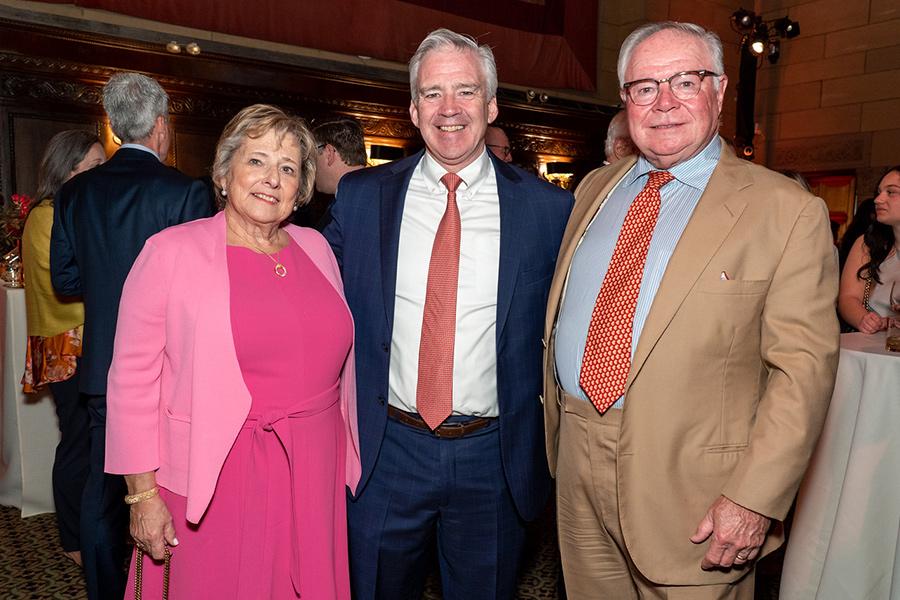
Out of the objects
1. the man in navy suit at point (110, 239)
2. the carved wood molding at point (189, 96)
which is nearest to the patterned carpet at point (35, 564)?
the man in navy suit at point (110, 239)

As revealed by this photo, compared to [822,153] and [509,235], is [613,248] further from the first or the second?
[822,153]

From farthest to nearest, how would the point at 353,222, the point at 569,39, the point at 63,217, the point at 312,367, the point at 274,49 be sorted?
1. the point at 569,39
2. the point at 274,49
3. the point at 63,217
4. the point at 353,222
5. the point at 312,367

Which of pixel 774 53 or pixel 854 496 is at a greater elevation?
pixel 774 53

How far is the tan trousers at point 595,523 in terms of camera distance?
1733mm

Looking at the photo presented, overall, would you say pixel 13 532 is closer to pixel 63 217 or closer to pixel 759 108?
pixel 63 217

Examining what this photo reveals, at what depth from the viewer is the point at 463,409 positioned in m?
1.96

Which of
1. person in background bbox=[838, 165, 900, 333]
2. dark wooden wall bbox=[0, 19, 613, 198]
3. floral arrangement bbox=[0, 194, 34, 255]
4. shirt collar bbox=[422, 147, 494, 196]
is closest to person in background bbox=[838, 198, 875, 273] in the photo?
person in background bbox=[838, 165, 900, 333]

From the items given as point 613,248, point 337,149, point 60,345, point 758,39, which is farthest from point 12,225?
point 758,39

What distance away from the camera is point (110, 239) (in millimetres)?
2490

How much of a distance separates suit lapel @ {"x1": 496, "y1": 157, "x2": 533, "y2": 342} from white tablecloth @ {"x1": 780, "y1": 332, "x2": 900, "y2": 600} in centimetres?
156

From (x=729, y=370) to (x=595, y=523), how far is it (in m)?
0.57

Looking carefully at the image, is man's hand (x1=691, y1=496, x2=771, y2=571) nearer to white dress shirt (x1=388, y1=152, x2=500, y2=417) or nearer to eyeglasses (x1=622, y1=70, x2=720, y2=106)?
white dress shirt (x1=388, y1=152, x2=500, y2=417)

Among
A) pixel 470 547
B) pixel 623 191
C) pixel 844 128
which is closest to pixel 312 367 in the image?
pixel 470 547

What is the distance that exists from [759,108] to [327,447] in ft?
35.2
